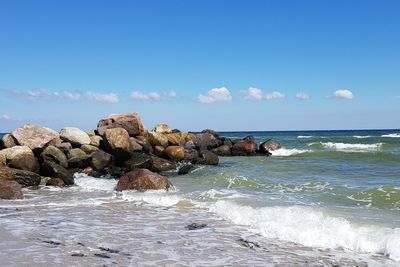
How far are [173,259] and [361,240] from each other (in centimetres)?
322

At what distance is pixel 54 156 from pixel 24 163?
134cm

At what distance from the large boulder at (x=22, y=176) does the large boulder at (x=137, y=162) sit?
4278 millimetres

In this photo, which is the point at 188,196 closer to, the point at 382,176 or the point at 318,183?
the point at 318,183

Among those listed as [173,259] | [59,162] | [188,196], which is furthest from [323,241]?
[59,162]

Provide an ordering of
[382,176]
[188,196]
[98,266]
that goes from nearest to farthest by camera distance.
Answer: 1. [98,266]
2. [188,196]
3. [382,176]

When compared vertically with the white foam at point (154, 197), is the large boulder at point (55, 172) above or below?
above

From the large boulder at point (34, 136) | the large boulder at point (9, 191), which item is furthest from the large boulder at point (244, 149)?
the large boulder at point (9, 191)

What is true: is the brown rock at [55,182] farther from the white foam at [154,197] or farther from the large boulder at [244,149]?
the large boulder at [244,149]

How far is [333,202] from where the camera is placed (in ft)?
40.1

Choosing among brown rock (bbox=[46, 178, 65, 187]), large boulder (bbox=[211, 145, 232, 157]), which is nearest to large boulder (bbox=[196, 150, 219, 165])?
large boulder (bbox=[211, 145, 232, 157])

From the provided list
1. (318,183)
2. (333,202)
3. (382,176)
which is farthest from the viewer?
(382,176)

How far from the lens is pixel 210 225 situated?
30.5 feet

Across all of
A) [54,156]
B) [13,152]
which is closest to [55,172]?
[54,156]

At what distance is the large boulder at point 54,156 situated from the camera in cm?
1812
